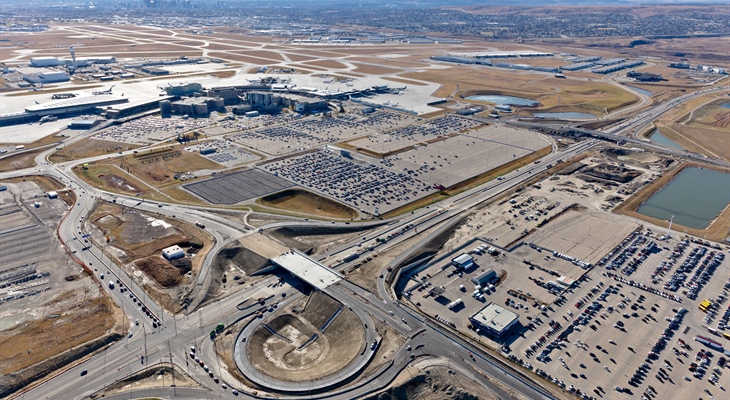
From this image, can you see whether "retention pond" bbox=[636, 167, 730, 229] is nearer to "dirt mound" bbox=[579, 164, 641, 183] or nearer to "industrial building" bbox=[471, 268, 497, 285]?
"dirt mound" bbox=[579, 164, 641, 183]

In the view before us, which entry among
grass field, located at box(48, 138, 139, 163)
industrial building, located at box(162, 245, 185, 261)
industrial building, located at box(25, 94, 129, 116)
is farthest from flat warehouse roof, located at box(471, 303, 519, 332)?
industrial building, located at box(25, 94, 129, 116)

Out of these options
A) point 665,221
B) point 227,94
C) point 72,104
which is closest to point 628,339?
point 665,221

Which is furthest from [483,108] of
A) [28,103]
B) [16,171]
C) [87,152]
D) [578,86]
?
[28,103]

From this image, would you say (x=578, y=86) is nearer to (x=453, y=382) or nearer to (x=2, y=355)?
(x=453, y=382)

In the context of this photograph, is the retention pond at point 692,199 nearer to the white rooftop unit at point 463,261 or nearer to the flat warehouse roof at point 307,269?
the white rooftop unit at point 463,261

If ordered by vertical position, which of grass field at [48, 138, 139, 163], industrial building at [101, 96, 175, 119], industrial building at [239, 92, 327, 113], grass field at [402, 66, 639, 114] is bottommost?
grass field at [48, 138, 139, 163]

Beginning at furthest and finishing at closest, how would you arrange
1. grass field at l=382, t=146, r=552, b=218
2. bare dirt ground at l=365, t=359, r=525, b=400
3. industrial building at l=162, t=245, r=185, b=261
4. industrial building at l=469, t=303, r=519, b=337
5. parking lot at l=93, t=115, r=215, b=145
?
parking lot at l=93, t=115, r=215, b=145
grass field at l=382, t=146, r=552, b=218
industrial building at l=162, t=245, r=185, b=261
industrial building at l=469, t=303, r=519, b=337
bare dirt ground at l=365, t=359, r=525, b=400

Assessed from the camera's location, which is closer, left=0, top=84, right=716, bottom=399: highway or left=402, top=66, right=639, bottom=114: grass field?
left=0, top=84, right=716, bottom=399: highway
